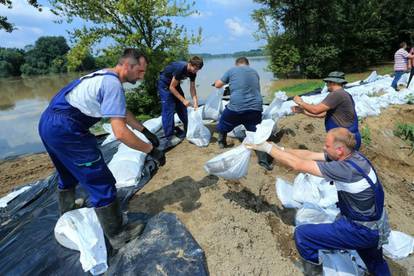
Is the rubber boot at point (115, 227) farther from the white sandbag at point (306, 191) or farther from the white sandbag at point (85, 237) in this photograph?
the white sandbag at point (306, 191)

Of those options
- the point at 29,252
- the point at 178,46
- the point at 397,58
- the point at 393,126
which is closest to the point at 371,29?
the point at 397,58

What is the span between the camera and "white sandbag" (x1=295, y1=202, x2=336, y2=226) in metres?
2.78

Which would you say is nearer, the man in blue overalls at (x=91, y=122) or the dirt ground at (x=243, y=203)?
the man in blue overalls at (x=91, y=122)

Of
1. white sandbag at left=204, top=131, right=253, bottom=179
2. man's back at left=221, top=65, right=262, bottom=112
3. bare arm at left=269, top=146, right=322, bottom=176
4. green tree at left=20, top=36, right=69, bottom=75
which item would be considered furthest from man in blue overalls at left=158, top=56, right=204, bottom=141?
green tree at left=20, top=36, right=69, bottom=75

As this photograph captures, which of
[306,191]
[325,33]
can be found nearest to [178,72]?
[306,191]

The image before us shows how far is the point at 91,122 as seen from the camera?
7.61ft

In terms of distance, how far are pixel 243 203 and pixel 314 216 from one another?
27.6 inches

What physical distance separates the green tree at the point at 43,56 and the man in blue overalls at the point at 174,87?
4243 centimetres

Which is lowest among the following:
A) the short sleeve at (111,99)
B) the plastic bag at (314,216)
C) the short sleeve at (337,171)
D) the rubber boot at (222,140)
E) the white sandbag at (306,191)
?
the plastic bag at (314,216)

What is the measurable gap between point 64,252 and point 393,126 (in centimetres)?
606

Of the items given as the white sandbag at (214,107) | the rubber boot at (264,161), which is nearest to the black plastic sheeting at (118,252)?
the rubber boot at (264,161)

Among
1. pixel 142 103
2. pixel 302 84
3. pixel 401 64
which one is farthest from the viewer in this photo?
pixel 302 84

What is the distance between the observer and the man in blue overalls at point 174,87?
13.8 feet

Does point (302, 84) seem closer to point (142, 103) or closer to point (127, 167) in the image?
point (142, 103)
